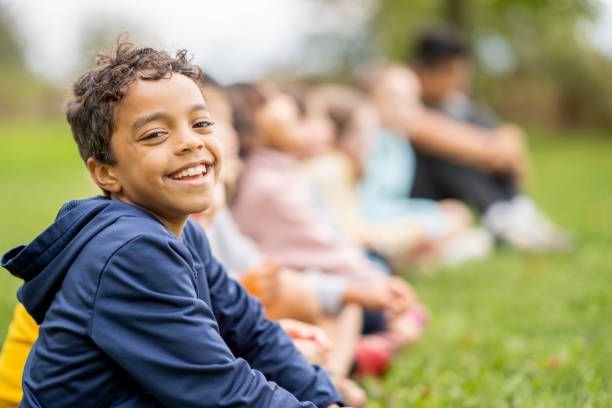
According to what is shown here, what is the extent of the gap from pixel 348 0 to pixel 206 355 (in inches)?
817

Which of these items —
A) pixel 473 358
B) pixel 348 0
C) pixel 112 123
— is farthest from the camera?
pixel 348 0

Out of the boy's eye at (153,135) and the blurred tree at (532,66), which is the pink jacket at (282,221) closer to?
the boy's eye at (153,135)

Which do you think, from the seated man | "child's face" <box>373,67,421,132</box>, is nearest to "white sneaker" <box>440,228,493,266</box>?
the seated man

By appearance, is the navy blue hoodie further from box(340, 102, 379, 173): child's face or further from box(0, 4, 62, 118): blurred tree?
box(0, 4, 62, 118): blurred tree

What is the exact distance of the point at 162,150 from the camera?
1897mm

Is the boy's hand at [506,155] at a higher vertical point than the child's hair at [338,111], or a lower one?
higher

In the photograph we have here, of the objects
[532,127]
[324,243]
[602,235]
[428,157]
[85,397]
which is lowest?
[85,397]

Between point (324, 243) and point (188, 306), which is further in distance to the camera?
point (324, 243)

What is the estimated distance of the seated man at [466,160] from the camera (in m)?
6.69

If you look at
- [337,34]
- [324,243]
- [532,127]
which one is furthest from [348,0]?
[324,243]

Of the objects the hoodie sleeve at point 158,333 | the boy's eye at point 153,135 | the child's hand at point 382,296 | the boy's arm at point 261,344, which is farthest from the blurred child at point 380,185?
the hoodie sleeve at point 158,333

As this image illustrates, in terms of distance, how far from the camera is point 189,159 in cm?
194

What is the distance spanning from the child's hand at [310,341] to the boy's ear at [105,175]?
2.73 ft

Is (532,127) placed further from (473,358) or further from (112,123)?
(112,123)
